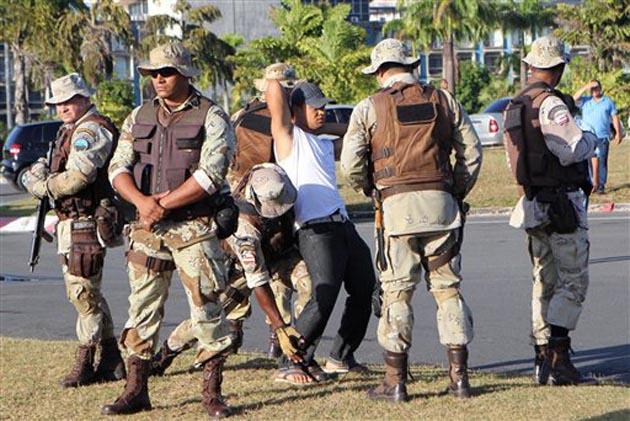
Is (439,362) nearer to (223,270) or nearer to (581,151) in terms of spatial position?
(581,151)

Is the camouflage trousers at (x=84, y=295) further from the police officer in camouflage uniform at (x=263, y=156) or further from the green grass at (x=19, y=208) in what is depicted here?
the green grass at (x=19, y=208)

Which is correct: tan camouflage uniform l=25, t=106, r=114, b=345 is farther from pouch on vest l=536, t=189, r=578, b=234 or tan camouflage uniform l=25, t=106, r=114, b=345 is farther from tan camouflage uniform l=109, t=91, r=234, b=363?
pouch on vest l=536, t=189, r=578, b=234

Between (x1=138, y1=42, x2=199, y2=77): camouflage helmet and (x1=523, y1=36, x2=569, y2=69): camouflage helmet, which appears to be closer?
(x1=138, y1=42, x2=199, y2=77): camouflage helmet

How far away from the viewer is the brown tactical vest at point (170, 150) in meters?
6.23

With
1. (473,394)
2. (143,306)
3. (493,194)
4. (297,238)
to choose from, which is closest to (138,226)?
(143,306)

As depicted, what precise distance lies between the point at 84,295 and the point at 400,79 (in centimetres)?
242

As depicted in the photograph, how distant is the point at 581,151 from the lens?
7.15 meters

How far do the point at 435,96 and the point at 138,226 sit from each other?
172 centimetres

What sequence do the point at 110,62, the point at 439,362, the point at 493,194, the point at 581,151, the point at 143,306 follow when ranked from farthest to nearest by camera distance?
the point at 110,62 → the point at 493,194 → the point at 439,362 → the point at 581,151 → the point at 143,306

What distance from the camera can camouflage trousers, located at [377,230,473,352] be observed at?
6543mm

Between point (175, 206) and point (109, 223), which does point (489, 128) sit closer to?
point (109, 223)

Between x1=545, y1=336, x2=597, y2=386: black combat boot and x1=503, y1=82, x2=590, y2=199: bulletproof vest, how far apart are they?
0.90 metres

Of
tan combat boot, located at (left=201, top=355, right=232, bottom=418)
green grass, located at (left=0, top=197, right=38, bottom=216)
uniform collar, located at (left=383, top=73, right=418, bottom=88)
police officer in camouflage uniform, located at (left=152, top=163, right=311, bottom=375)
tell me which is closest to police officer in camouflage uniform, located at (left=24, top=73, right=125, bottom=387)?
police officer in camouflage uniform, located at (left=152, top=163, right=311, bottom=375)

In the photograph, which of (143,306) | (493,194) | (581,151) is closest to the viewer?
(143,306)
